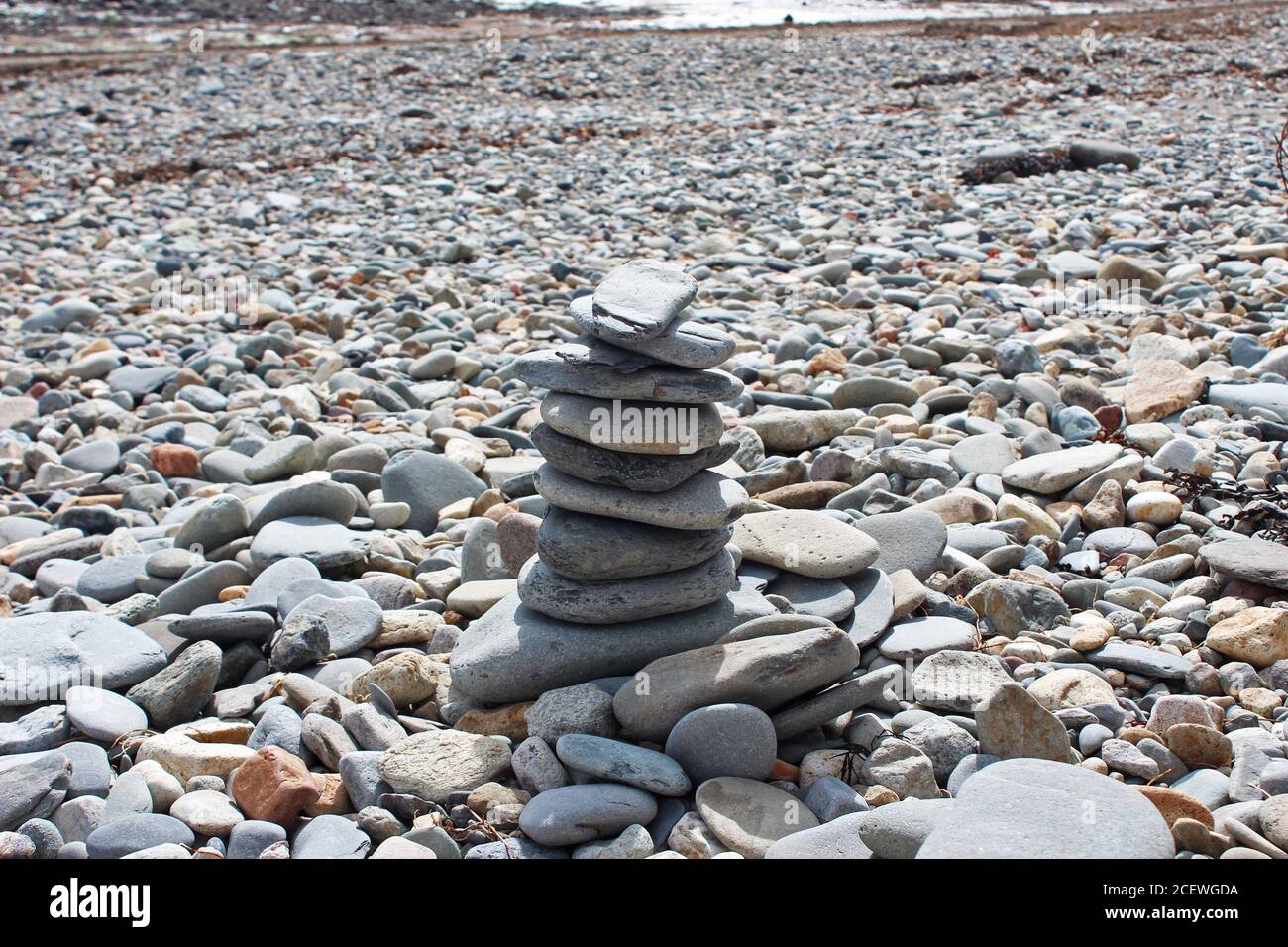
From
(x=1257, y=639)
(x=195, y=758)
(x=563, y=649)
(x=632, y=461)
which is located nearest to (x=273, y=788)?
(x=195, y=758)

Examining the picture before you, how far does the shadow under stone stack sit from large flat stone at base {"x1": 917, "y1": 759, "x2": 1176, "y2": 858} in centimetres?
108

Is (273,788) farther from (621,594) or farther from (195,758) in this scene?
(621,594)

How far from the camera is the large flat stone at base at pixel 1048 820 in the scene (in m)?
2.67

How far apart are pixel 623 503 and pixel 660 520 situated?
0.42 ft

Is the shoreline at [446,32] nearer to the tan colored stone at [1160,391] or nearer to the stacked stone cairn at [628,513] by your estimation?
the tan colored stone at [1160,391]

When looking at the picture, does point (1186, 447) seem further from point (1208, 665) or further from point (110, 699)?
point (110, 699)

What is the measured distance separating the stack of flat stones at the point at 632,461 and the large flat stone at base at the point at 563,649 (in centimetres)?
5

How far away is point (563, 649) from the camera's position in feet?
11.8

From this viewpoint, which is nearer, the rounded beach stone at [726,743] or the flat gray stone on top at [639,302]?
the rounded beach stone at [726,743]

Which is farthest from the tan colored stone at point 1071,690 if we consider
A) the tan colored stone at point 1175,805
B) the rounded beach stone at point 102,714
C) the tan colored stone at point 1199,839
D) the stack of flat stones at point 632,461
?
the rounded beach stone at point 102,714

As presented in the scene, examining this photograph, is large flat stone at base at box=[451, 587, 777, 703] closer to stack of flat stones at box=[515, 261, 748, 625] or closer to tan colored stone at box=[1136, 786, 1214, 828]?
stack of flat stones at box=[515, 261, 748, 625]

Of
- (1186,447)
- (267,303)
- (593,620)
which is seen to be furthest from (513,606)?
(267,303)

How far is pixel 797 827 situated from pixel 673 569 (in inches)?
38.9

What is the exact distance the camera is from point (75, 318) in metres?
8.48
